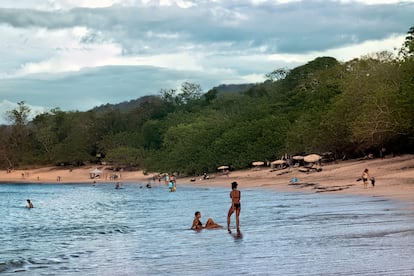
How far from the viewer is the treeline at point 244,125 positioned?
6066cm

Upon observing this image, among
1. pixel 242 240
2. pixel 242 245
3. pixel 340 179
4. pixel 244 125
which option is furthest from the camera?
pixel 244 125

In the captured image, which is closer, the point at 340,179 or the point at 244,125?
the point at 340,179

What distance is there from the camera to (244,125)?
102 meters

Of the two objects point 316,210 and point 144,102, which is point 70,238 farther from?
point 144,102

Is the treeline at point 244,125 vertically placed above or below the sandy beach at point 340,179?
above

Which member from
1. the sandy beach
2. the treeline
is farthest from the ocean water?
the treeline

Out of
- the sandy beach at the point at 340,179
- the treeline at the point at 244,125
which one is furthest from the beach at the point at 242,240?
the treeline at the point at 244,125

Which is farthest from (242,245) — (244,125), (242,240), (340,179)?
(244,125)

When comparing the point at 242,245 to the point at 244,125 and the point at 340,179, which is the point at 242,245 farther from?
the point at 244,125

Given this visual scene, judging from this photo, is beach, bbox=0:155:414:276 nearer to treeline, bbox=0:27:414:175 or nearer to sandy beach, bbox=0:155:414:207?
sandy beach, bbox=0:155:414:207

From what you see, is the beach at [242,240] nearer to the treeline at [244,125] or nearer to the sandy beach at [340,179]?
the sandy beach at [340,179]

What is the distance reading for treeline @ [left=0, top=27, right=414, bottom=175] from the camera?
199ft

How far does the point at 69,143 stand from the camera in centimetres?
14888

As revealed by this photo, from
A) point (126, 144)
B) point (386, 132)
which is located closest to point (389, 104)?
point (386, 132)
